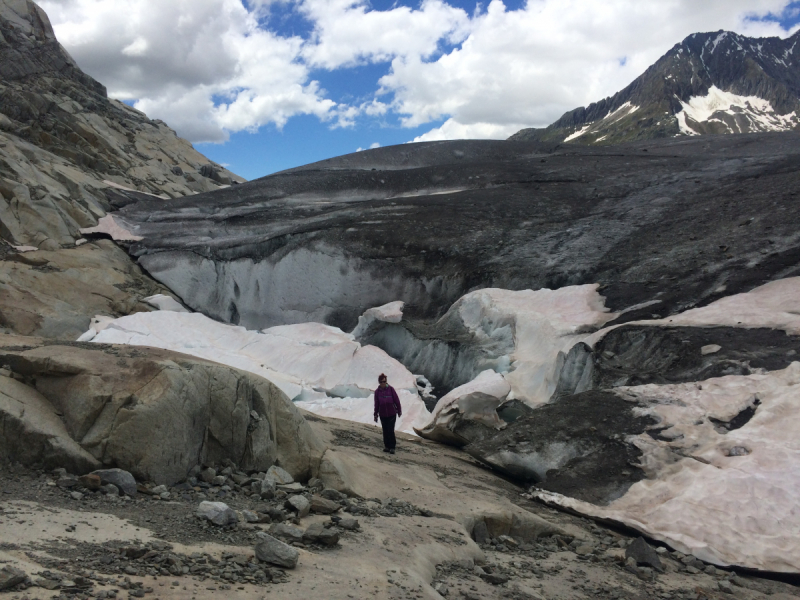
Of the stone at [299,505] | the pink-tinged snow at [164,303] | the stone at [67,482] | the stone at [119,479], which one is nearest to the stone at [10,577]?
the stone at [67,482]

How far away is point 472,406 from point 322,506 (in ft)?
23.2

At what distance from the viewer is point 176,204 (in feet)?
95.7

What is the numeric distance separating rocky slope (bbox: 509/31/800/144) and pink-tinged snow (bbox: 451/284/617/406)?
156 metres

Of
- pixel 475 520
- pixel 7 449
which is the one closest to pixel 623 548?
pixel 475 520

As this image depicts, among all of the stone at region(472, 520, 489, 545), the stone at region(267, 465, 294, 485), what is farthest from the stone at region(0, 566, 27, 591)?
the stone at region(472, 520, 489, 545)

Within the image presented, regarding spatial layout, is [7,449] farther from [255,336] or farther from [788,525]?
[255,336]

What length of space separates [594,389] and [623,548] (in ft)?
15.1

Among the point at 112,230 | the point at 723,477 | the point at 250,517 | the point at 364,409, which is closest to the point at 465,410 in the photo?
the point at 364,409

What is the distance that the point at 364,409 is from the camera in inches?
654

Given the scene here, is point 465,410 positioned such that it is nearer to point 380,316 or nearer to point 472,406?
point 472,406

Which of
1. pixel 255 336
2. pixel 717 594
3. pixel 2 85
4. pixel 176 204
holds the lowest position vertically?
pixel 717 594

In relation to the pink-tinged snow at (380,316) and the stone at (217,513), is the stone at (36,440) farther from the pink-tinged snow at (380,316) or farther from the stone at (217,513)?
the pink-tinged snow at (380,316)

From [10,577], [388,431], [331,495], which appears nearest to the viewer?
[10,577]

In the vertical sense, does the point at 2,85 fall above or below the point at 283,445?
above
